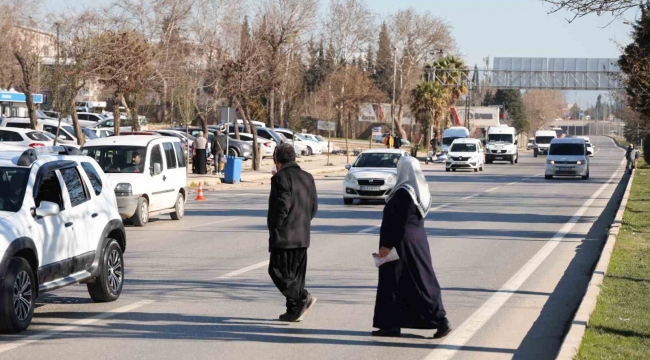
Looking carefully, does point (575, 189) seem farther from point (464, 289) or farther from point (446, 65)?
point (446, 65)

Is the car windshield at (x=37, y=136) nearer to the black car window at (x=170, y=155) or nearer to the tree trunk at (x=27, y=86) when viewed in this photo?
the tree trunk at (x=27, y=86)

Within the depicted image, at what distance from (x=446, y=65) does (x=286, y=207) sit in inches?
3424

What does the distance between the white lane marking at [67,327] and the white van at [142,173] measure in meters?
9.19

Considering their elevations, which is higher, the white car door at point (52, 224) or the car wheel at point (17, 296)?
the white car door at point (52, 224)

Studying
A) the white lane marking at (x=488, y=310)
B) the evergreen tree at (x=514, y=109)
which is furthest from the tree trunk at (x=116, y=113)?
the evergreen tree at (x=514, y=109)

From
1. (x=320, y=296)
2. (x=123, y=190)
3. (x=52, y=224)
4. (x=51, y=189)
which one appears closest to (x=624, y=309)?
(x=320, y=296)

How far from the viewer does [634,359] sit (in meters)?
7.84

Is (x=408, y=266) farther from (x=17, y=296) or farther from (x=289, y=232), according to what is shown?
(x=17, y=296)

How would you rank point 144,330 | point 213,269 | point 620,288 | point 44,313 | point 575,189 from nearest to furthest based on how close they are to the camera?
point 144,330
point 44,313
point 620,288
point 213,269
point 575,189

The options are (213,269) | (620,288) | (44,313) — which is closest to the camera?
(44,313)

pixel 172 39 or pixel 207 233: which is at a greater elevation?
pixel 172 39

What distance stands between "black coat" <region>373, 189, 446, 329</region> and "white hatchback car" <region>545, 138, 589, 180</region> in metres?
36.5

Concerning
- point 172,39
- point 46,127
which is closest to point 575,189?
point 46,127

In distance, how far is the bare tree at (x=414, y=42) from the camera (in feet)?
320
